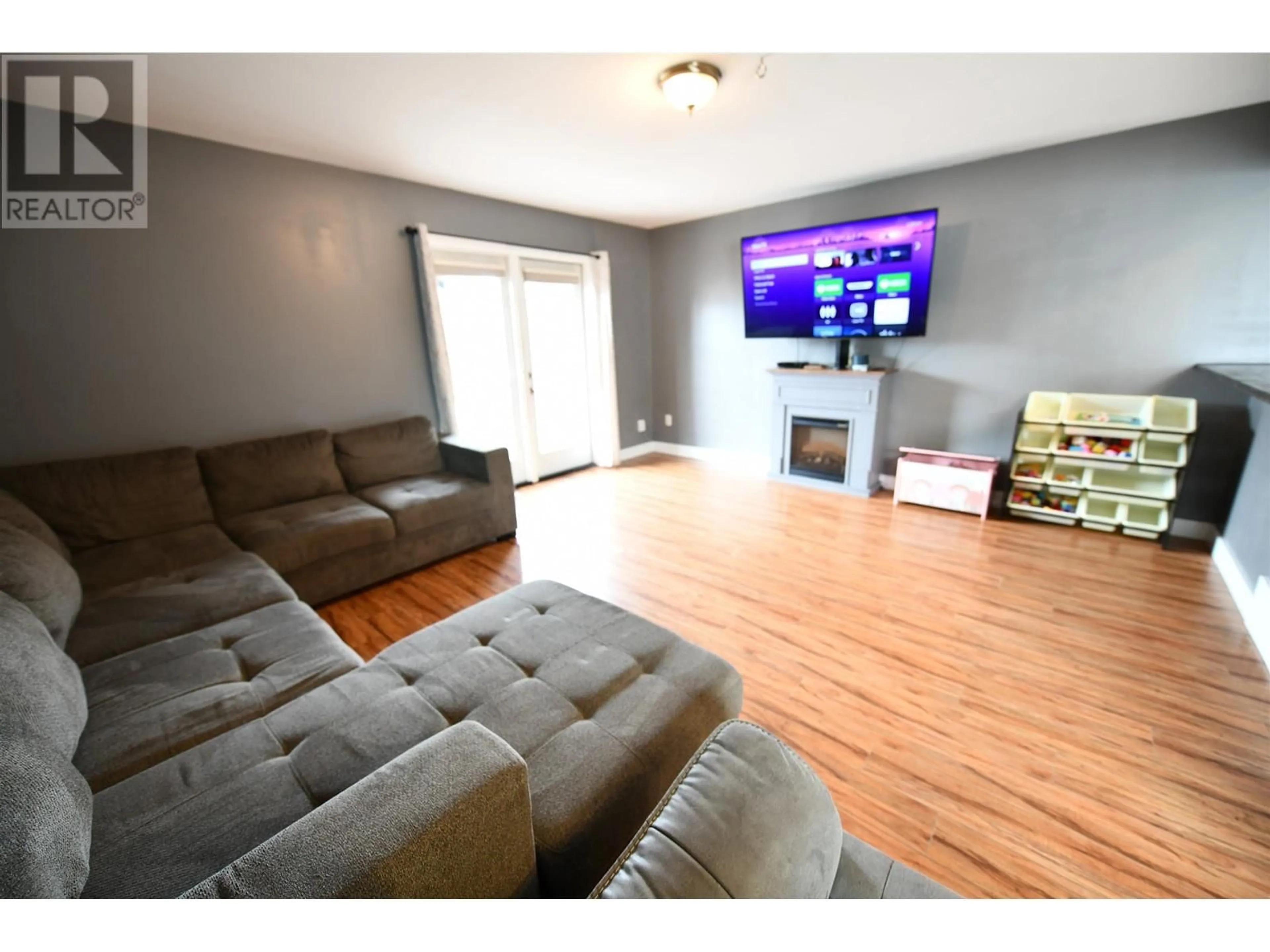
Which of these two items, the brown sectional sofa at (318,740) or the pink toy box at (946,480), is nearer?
the brown sectional sofa at (318,740)

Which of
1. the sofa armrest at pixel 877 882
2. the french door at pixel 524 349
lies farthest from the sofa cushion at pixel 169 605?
the sofa armrest at pixel 877 882

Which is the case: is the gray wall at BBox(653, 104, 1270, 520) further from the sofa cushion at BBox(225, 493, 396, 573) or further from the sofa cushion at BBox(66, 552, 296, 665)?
the sofa cushion at BBox(66, 552, 296, 665)

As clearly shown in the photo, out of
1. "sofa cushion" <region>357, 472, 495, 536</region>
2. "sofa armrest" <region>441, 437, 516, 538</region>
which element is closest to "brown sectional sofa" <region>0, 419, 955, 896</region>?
"sofa cushion" <region>357, 472, 495, 536</region>

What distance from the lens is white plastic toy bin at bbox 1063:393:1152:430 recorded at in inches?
109

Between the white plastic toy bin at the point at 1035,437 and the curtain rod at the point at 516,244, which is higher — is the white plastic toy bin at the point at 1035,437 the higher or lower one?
the lower one

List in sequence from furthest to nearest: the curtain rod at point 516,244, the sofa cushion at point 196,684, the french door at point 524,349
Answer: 1. the french door at point 524,349
2. the curtain rod at point 516,244
3. the sofa cushion at point 196,684

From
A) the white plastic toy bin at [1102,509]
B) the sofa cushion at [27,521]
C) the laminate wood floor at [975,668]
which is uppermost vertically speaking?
the sofa cushion at [27,521]

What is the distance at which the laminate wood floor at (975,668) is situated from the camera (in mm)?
A: 1244

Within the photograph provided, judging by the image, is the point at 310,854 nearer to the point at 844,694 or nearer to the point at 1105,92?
the point at 844,694

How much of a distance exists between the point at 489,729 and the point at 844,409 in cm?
364

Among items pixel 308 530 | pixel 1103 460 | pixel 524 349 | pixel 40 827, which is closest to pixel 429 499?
pixel 308 530

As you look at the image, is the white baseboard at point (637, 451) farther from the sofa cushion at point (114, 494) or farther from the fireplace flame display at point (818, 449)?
the sofa cushion at point (114, 494)

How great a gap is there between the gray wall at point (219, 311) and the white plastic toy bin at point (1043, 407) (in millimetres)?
4121

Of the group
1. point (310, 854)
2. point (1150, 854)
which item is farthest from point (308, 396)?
point (1150, 854)
